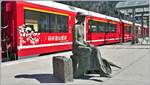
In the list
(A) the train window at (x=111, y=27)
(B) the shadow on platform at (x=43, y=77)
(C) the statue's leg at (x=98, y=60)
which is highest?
(A) the train window at (x=111, y=27)

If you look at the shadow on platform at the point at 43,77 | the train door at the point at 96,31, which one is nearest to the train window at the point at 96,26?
the train door at the point at 96,31

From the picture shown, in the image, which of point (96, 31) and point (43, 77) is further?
point (96, 31)

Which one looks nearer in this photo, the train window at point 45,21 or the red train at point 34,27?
the red train at point 34,27

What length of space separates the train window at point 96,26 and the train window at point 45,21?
18.2ft

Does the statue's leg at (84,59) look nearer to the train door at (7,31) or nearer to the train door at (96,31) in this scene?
the train door at (7,31)

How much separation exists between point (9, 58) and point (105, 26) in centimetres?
1599

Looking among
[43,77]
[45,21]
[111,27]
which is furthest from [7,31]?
[111,27]

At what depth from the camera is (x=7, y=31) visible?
1492cm

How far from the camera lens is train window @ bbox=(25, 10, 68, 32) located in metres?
15.9

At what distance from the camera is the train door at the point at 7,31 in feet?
48.3

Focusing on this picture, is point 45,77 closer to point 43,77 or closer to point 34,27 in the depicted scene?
point 43,77

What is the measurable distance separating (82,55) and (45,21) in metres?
8.83

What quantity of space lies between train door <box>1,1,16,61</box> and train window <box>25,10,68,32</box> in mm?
871

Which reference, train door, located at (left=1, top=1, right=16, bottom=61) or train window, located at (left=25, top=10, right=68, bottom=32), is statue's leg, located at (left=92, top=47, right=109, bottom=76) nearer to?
train door, located at (left=1, top=1, right=16, bottom=61)
